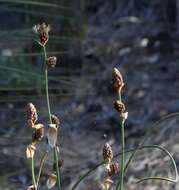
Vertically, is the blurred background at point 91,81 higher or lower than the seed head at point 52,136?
higher

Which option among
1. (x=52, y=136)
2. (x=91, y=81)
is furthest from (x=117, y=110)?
(x=91, y=81)

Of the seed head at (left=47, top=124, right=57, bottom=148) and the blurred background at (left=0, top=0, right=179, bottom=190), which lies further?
the blurred background at (left=0, top=0, right=179, bottom=190)

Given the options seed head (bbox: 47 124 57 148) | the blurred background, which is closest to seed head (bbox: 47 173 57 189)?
seed head (bbox: 47 124 57 148)

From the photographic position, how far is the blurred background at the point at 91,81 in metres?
3.46

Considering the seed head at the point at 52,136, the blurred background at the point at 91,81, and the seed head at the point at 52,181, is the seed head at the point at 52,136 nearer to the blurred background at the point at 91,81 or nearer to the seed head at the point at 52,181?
the seed head at the point at 52,181

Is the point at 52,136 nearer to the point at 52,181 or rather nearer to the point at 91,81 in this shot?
the point at 52,181

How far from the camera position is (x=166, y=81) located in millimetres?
4559

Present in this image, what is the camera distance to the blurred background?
346 centimetres

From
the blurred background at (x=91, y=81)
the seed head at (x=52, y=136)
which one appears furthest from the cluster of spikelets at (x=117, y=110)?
the blurred background at (x=91, y=81)

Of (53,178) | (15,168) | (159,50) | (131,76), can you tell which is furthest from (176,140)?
(53,178)

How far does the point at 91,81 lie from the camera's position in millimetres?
4668

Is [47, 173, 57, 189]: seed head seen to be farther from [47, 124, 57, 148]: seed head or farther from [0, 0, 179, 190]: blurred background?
[0, 0, 179, 190]: blurred background

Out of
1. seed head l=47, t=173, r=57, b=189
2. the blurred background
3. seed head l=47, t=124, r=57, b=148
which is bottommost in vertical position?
seed head l=47, t=173, r=57, b=189

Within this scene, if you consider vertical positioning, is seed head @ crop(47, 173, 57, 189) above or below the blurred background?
below
